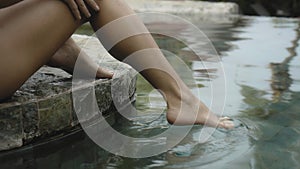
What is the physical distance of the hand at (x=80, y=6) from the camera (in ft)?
6.39

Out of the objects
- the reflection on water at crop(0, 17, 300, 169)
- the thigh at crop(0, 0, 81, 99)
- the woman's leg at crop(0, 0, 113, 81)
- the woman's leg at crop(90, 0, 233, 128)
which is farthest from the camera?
the woman's leg at crop(0, 0, 113, 81)

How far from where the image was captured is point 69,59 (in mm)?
2477

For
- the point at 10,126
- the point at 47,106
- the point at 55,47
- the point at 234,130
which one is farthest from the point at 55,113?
the point at 234,130

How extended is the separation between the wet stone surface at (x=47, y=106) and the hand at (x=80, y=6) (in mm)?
426

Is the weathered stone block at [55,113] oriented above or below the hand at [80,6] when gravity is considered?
below

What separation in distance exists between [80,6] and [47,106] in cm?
49

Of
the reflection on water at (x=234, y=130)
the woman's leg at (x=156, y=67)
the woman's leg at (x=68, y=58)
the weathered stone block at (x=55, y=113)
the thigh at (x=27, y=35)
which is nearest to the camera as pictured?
the thigh at (x=27, y=35)

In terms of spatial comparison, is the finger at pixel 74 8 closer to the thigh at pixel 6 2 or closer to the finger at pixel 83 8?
the finger at pixel 83 8

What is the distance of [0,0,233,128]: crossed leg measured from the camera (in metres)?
1.87

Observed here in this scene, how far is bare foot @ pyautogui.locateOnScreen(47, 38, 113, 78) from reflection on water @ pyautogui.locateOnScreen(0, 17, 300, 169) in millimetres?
318

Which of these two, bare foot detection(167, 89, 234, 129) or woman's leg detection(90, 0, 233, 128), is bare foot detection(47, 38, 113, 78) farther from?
bare foot detection(167, 89, 234, 129)

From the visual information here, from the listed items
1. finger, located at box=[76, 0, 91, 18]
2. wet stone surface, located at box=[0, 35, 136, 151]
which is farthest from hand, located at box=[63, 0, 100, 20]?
wet stone surface, located at box=[0, 35, 136, 151]

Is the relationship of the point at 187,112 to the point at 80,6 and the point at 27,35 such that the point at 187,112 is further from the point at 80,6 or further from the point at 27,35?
the point at 27,35

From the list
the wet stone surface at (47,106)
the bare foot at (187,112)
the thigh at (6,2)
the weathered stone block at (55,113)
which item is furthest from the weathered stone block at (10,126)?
the bare foot at (187,112)
